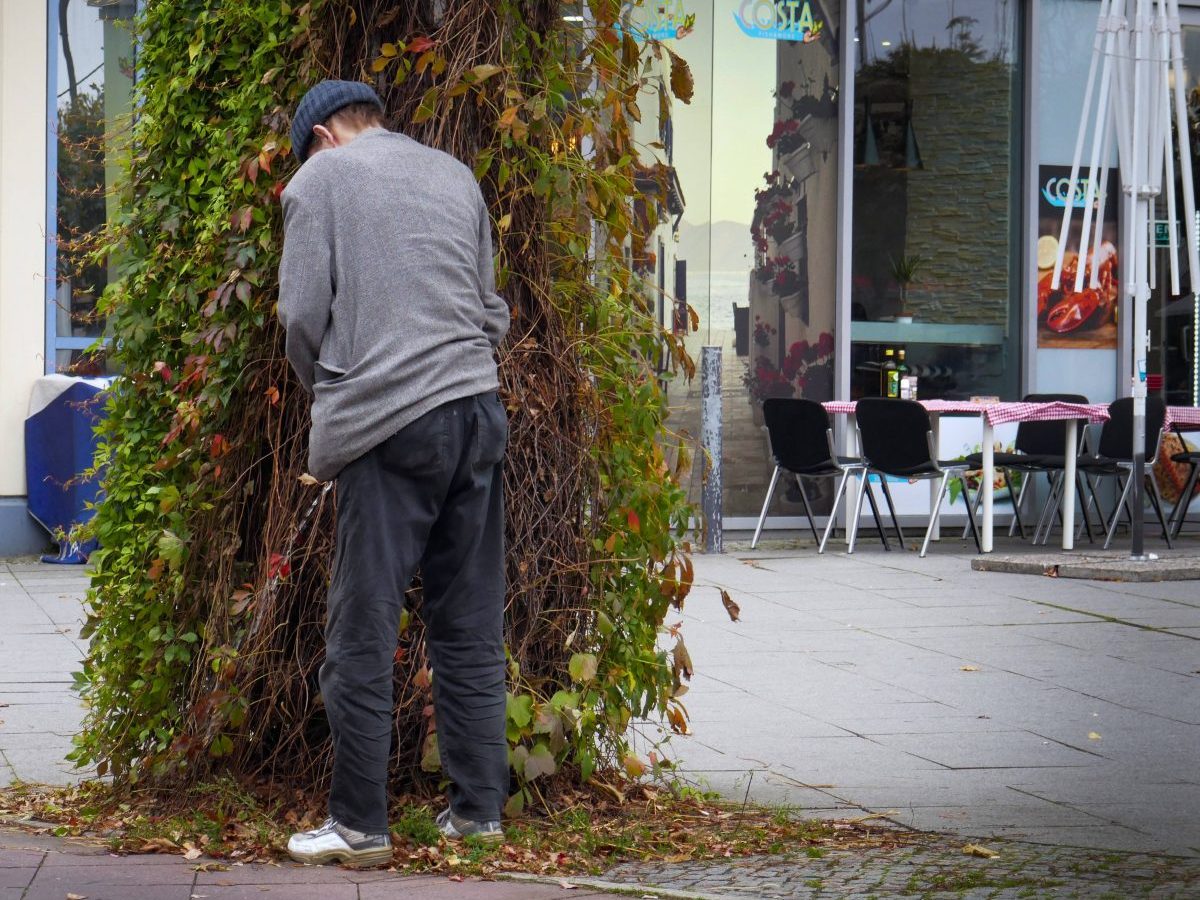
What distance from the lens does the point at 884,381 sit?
13.3 metres

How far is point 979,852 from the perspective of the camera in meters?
3.97

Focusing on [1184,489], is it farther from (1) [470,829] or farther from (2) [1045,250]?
(1) [470,829]

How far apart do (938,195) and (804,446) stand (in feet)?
10.0

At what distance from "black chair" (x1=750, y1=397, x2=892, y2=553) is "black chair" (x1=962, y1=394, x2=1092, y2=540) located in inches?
48.0

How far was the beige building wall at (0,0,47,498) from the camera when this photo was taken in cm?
1091

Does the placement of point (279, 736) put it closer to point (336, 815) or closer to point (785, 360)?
point (336, 815)

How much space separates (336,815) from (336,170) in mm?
1508

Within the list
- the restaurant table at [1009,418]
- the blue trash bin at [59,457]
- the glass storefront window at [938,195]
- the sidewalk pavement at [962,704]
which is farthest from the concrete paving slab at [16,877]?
the glass storefront window at [938,195]

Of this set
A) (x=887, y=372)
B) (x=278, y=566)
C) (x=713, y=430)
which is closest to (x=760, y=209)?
(x=887, y=372)

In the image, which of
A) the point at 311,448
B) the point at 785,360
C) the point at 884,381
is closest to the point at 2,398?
the point at 785,360

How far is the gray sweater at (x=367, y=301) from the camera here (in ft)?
12.2

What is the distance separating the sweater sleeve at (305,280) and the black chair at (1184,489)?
406 inches

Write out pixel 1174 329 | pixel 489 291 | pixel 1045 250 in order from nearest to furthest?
pixel 489 291 → pixel 1045 250 → pixel 1174 329

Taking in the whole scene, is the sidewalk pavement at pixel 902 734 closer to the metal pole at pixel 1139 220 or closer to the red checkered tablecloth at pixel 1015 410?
Result: the metal pole at pixel 1139 220
